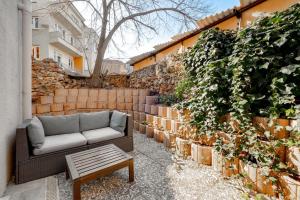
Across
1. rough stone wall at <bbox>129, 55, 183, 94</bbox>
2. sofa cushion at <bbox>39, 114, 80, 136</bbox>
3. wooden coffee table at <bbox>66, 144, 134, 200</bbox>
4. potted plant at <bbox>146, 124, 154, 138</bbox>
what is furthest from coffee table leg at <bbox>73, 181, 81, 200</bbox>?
rough stone wall at <bbox>129, 55, 183, 94</bbox>

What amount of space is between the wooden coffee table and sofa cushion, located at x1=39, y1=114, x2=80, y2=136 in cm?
98

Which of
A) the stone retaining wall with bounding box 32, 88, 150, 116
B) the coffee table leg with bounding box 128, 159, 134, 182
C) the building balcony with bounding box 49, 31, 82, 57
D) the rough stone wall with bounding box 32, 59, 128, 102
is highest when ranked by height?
the building balcony with bounding box 49, 31, 82, 57

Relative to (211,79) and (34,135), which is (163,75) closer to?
(211,79)

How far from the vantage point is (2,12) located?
1.94m

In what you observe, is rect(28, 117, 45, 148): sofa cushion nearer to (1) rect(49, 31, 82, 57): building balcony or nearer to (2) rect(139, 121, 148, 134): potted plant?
(2) rect(139, 121, 148, 134): potted plant

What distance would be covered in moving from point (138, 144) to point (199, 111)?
1.73m

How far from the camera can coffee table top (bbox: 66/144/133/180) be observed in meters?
1.83

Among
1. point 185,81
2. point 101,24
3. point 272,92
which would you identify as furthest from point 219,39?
point 101,24

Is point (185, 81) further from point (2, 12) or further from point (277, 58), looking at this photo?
point (2, 12)

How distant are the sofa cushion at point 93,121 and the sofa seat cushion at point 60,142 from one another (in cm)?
35

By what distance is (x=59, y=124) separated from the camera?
2965mm

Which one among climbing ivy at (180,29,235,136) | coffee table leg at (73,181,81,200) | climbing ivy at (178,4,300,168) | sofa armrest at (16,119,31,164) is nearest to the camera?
coffee table leg at (73,181,81,200)

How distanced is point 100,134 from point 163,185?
1518 mm

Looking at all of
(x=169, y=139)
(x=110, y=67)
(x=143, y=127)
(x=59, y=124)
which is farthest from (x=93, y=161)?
(x=110, y=67)
